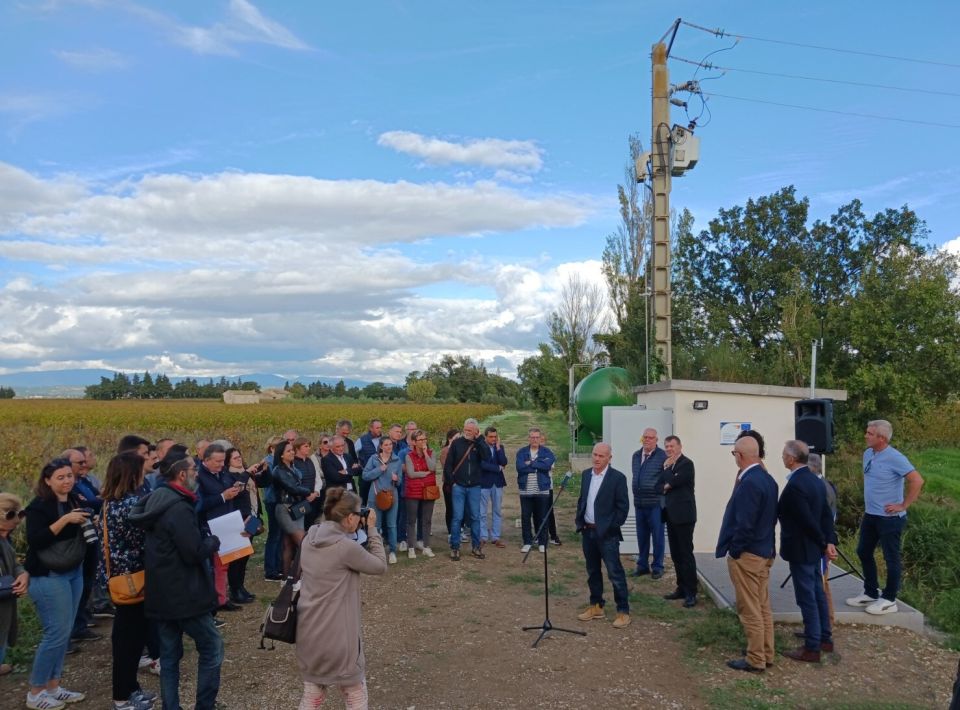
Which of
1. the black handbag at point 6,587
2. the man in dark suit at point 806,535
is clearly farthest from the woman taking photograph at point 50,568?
the man in dark suit at point 806,535

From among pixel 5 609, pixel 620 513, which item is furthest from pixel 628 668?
pixel 5 609

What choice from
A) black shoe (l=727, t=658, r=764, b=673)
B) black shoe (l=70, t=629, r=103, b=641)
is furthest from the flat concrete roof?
black shoe (l=70, t=629, r=103, b=641)

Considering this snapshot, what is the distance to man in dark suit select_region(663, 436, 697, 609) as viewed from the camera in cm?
777

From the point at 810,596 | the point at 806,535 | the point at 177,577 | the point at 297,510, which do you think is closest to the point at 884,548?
the point at 810,596

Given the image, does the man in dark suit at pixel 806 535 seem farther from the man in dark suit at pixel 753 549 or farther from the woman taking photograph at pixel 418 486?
the woman taking photograph at pixel 418 486

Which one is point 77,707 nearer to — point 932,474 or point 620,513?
point 620,513

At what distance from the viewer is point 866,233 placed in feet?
106

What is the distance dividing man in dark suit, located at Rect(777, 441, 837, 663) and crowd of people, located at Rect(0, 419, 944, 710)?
1 centimetres

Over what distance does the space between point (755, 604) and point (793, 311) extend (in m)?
12.2

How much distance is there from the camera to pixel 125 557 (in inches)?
189

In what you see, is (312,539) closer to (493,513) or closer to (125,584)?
(125,584)

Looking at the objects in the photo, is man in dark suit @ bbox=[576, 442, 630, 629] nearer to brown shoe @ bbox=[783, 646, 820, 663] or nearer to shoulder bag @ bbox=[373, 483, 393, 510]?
brown shoe @ bbox=[783, 646, 820, 663]

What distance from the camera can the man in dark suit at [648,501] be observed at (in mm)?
8805

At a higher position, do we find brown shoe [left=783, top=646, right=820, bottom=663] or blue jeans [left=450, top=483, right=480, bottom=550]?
blue jeans [left=450, top=483, right=480, bottom=550]
